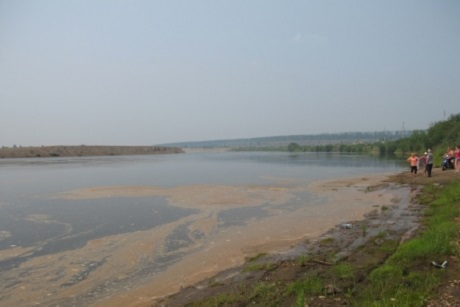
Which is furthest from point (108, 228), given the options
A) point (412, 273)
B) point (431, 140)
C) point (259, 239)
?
point (431, 140)

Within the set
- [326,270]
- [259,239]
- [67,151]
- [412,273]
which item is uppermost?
[67,151]

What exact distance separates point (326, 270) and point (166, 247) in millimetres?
5271

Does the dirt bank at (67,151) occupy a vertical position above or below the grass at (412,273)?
above

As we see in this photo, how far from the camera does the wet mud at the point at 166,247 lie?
8055 mm

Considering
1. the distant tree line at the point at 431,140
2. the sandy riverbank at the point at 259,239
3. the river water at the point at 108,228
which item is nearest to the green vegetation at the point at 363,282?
the sandy riverbank at the point at 259,239

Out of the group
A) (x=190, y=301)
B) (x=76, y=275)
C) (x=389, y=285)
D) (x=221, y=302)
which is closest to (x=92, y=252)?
(x=76, y=275)

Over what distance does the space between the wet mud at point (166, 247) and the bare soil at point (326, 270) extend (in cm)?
44

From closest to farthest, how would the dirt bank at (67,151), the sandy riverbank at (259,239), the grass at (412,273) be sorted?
the grass at (412,273) → the sandy riverbank at (259,239) → the dirt bank at (67,151)

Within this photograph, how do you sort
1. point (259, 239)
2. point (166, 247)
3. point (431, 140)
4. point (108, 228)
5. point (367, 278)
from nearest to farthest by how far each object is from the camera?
point (367, 278)
point (166, 247)
point (259, 239)
point (108, 228)
point (431, 140)

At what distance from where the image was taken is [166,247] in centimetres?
1129

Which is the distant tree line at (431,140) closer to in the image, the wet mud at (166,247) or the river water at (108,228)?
the wet mud at (166,247)

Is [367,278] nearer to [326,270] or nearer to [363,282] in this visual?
[363,282]

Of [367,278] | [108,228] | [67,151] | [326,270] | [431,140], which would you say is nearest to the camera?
[367,278]

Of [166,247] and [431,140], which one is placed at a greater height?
[431,140]
